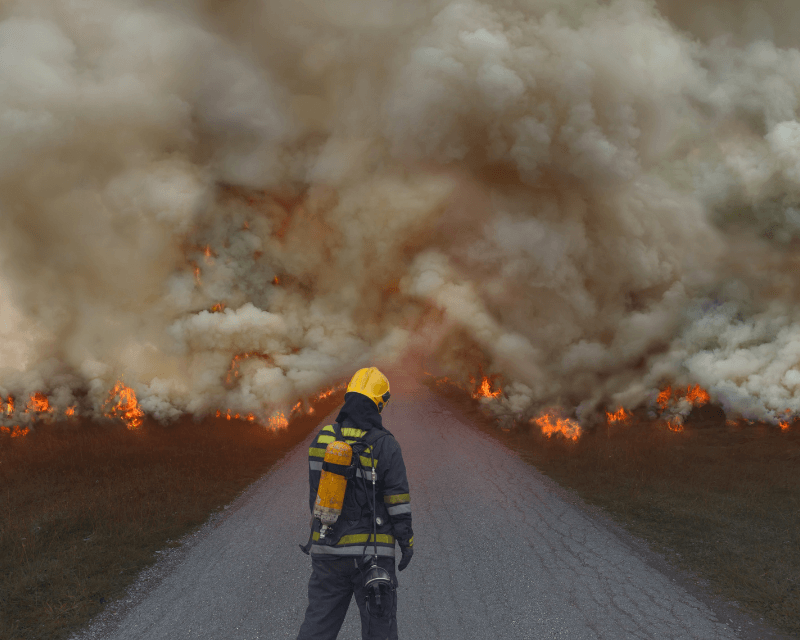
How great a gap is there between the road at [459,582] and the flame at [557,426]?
17.7ft

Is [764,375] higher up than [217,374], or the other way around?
[764,375]

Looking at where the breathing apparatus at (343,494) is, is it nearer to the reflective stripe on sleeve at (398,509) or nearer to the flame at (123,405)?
the reflective stripe on sleeve at (398,509)

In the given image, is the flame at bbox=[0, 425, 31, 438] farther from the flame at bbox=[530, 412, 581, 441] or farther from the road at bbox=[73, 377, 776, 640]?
the flame at bbox=[530, 412, 581, 441]

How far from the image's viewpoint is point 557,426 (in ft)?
45.4

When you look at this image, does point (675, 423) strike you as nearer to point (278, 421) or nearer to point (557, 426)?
point (557, 426)

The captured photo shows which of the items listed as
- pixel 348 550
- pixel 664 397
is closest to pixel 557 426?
pixel 664 397

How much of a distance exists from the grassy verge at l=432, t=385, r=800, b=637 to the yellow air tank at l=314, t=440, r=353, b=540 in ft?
15.5

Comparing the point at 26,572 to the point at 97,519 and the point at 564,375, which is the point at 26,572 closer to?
the point at 97,519

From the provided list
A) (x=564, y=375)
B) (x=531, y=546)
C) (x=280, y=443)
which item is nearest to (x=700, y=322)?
(x=564, y=375)

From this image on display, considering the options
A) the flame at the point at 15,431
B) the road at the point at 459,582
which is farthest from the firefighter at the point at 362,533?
the flame at the point at 15,431

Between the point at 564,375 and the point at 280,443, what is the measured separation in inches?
364

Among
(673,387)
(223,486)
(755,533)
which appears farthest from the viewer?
(673,387)

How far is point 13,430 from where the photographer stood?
1410 cm

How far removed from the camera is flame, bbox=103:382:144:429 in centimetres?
1391
